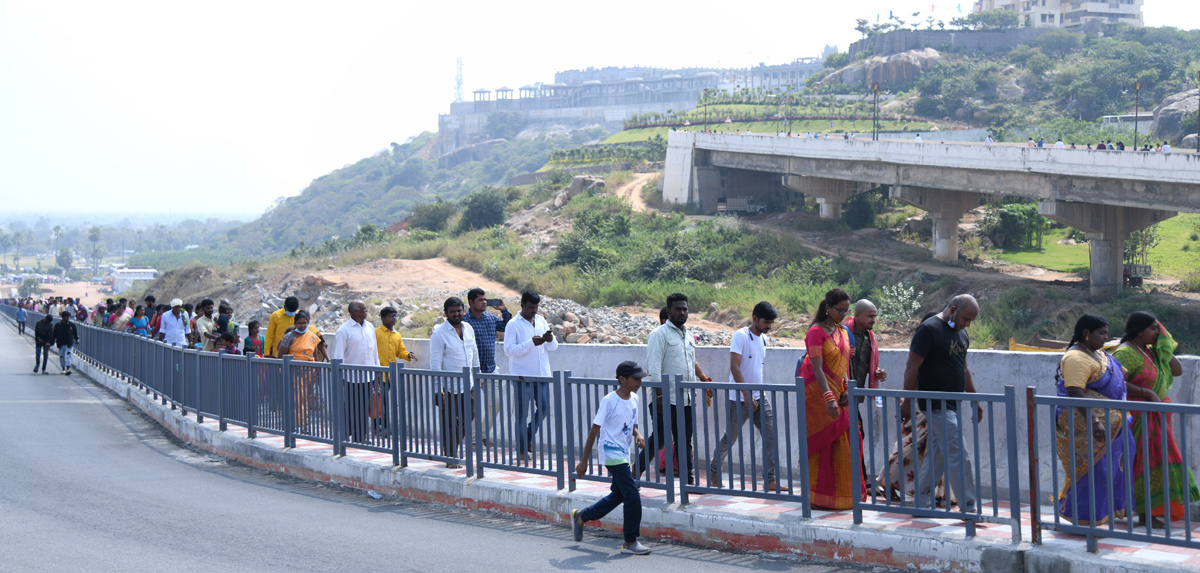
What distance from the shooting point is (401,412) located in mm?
9141

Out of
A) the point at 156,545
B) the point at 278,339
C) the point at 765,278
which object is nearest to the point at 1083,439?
the point at 156,545

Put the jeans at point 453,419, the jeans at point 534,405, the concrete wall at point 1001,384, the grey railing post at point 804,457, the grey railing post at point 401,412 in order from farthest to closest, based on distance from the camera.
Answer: the grey railing post at point 401,412
the jeans at point 453,419
the jeans at point 534,405
the concrete wall at point 1001,384
the grey railing post at point 804,457

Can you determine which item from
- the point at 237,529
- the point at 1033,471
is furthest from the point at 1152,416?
the point at 237,529

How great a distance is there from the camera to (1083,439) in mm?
5906

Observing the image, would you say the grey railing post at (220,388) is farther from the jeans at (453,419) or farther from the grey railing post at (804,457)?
the grey railing post at (804,457)

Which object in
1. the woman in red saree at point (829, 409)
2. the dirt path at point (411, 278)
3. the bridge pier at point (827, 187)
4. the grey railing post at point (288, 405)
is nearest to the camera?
the woman in red saree at point (829, 409)

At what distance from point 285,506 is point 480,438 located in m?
1.89

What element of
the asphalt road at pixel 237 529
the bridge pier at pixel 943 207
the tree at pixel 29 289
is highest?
the bridge pier at pixel 943 207

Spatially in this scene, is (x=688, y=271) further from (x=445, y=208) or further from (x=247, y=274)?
(x=445, y=208)

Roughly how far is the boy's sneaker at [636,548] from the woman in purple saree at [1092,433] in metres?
2.59

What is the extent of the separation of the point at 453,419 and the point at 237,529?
1.91 metres

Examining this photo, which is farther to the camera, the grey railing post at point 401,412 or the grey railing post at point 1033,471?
the grey railing post at point 401,412

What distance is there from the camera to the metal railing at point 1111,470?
5.39 metres

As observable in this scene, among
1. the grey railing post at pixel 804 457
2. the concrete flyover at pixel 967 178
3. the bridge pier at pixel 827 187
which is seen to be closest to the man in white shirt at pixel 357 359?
the grey railing post at pixel 804 457
